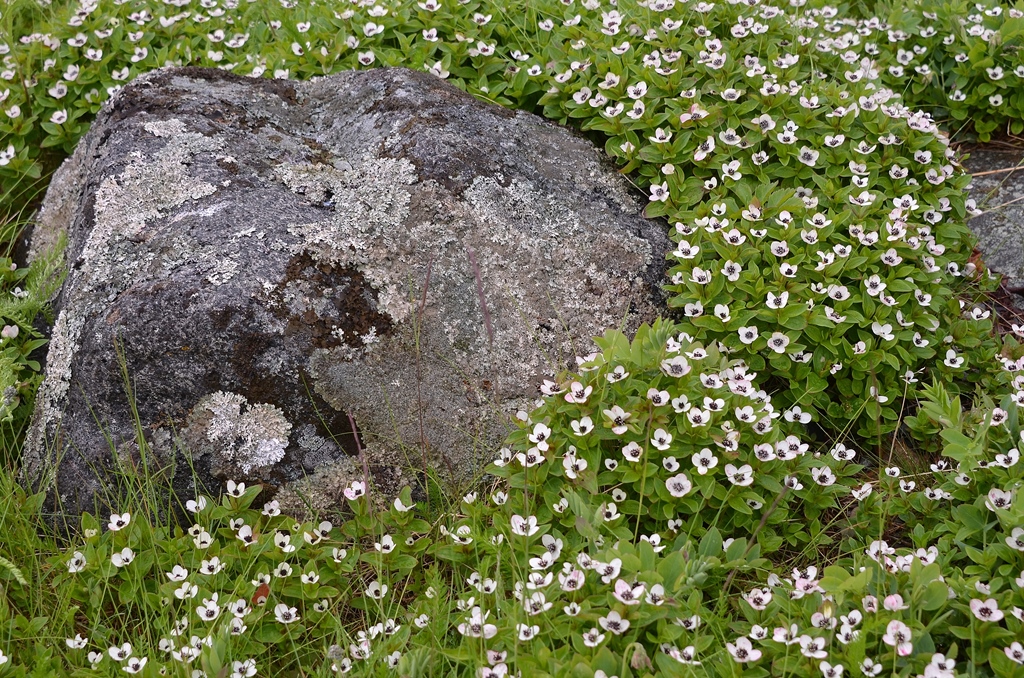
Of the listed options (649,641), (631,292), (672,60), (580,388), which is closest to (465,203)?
(631,292)

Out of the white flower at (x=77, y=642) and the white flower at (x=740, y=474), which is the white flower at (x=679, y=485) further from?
the white flower at (x=77, y=642)

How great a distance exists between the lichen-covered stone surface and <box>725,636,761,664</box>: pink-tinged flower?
52.5 inches

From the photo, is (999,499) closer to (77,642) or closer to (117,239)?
(77,642)

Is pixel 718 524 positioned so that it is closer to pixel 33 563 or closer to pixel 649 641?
pixel 649 641

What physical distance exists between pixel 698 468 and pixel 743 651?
68 centimetres

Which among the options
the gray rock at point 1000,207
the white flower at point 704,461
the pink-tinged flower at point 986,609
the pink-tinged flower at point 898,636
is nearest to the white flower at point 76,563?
the white flower at point 704,461

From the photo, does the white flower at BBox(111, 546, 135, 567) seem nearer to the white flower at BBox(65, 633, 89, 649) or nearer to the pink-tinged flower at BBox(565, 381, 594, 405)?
the white flower at BBox(65, 633, 89, 649)

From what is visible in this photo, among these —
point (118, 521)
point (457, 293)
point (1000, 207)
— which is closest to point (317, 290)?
point (457, 293)

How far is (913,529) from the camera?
10.5 feet

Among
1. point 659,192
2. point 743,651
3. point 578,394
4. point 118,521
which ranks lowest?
point 118,521

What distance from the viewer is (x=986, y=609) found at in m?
2.68

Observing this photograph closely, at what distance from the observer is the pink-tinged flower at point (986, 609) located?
2652 millimetres

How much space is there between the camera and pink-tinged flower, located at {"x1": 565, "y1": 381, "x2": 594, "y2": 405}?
3.26 metres

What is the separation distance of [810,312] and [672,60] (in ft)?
5.24
